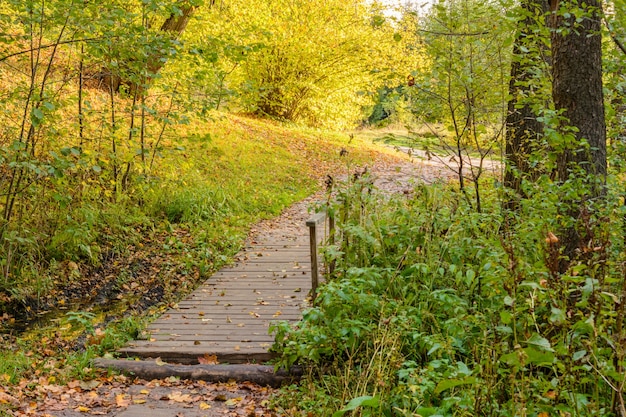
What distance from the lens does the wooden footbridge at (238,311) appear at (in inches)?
248

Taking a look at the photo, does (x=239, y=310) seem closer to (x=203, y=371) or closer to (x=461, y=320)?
(x=203, y=371)

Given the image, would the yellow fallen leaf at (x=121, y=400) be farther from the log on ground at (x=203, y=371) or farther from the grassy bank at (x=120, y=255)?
the grassy bank at (x=120, y=255)

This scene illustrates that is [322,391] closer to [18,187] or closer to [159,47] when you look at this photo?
[159,47]

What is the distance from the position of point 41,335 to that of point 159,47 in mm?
3557

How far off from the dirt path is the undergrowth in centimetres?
41

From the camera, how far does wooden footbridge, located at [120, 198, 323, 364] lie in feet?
20.6

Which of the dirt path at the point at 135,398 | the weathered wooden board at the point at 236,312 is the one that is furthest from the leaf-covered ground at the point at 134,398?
the weathered wooden board at the point at 236,312

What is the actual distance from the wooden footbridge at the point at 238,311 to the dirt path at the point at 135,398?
54 centimetres

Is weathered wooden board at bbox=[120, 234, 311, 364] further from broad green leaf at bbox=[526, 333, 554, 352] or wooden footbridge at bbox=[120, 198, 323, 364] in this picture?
broad green leaf at bbox=[526, 333, 554, 352]

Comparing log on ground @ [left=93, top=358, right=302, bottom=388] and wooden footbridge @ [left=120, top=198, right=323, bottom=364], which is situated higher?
wooden footbridge @ [left=120, top=198, right=323, bottom=364]

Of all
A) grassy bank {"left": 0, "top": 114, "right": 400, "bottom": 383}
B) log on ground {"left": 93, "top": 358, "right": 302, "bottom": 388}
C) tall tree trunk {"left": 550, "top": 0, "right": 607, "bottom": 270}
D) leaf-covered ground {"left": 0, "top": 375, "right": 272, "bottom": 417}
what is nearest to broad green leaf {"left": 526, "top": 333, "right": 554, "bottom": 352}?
tall tree trunk {"left": 550, "top": 0, "right": 607, "bottom": 270}

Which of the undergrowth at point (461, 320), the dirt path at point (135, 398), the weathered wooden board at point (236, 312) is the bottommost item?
the dirt path at point (135, 398)

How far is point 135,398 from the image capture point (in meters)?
5.25

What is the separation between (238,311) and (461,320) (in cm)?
341
